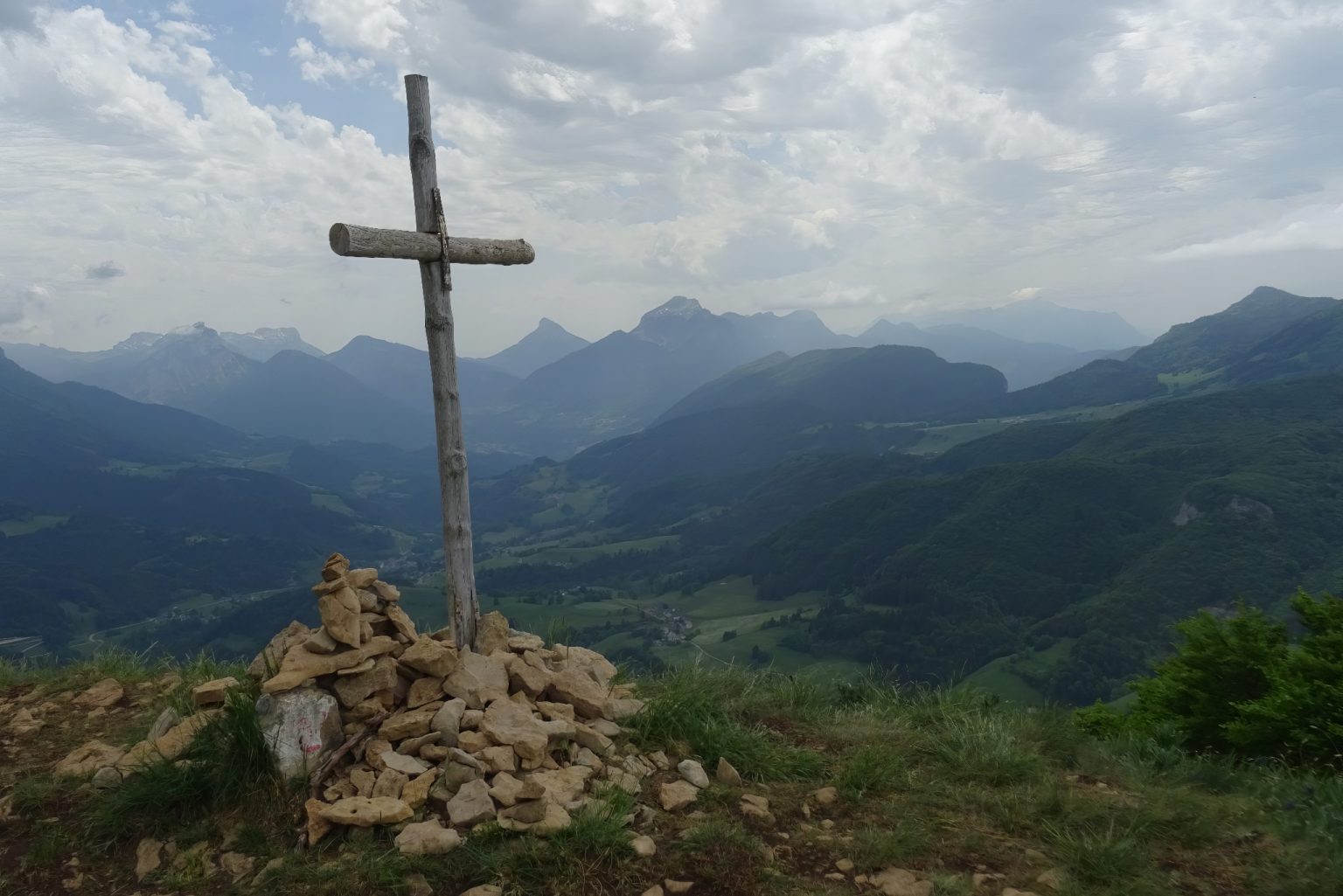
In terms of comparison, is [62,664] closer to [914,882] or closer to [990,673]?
[914,882]

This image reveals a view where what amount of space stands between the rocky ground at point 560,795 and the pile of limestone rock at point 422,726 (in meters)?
0.02

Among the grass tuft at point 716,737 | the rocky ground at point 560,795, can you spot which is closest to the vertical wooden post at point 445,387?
the rocky ground at point 560,795

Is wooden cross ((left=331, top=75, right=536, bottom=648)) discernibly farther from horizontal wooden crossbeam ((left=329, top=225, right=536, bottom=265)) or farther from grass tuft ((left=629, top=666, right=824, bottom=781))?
grass tuft ((left=629, top=666, right=824, bottom=781))

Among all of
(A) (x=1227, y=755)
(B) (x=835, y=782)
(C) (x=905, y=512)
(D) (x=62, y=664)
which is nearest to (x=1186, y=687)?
(A) (x=1227, y=755)

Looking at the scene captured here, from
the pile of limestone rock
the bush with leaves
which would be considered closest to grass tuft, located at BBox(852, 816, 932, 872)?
the pile of limestone rock

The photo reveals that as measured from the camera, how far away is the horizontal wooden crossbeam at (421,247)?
7598 mm

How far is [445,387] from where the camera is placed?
8391 millimetres

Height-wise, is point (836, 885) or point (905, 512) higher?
point (836, 885)

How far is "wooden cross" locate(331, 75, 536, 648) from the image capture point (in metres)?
8.28

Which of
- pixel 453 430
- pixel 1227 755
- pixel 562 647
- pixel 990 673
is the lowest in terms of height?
pixel 990 673

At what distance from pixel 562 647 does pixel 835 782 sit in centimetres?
352

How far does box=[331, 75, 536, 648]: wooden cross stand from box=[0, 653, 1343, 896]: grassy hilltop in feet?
7.71

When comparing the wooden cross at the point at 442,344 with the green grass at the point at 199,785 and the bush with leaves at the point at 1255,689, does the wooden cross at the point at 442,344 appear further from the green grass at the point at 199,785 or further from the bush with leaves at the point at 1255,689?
the bush with leaves at the point at 1255,689

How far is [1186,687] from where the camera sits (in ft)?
30.0
